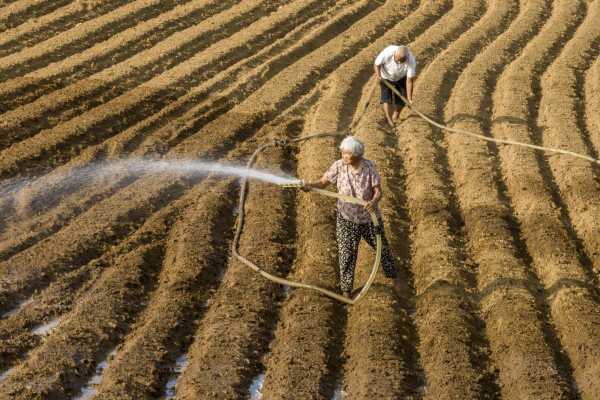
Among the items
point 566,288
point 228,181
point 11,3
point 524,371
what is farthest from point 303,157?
point 11,3

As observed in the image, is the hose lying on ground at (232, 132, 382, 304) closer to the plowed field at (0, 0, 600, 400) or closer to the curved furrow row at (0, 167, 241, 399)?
the plowed field at (0, 0, 600, 400)

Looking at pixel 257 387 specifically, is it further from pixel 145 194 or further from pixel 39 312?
pixel 145 194

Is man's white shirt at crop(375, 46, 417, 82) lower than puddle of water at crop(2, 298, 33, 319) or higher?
lower

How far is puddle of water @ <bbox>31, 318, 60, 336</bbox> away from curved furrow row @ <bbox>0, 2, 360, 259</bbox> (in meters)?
1.27

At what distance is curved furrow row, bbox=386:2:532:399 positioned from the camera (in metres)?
6.76

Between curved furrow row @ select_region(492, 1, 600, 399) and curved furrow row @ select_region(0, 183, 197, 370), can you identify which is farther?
curved furrow row @ select_region(492, 1, 600, 399)

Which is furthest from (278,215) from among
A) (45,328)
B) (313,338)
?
(45,328)

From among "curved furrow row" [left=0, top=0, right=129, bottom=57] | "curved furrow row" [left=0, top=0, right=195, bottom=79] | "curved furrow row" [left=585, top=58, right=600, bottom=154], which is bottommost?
"curved furrow row" [left=585, top=58, right=600, bottom=154]

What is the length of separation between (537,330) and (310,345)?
6.16ft

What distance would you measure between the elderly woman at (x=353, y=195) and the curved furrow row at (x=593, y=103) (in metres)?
5.06

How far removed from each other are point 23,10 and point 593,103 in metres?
9.96

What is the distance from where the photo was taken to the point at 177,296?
769cm

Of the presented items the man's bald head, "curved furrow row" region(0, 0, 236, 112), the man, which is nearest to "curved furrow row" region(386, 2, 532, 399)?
the man

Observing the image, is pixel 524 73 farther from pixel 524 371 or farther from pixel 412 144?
pixel 524 371
